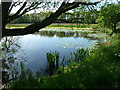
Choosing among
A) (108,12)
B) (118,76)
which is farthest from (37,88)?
(108,12)

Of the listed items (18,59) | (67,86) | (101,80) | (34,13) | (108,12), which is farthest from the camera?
(18,59)

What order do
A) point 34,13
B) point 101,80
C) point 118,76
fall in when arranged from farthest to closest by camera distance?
point 34,13 → point 118,76 → point 101,80

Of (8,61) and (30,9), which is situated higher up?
(30,9)

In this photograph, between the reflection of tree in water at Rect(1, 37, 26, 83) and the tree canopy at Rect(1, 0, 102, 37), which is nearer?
the tree canopy at Rect(1, 0, 102, 37)

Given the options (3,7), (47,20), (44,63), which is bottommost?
(44,63)

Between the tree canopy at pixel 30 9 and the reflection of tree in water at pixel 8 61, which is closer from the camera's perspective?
the tree canopy at pixel 30 9

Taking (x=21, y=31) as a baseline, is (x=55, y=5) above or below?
above

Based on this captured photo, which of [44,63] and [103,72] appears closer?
[103,72]

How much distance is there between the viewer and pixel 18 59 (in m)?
8.55

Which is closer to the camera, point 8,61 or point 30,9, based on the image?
point 30,9

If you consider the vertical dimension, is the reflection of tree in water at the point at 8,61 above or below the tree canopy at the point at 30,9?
below

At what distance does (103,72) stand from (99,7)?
74.5 inches

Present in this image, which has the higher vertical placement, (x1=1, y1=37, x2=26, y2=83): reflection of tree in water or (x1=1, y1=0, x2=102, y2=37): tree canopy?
(x1=1, y1=0, x2=102, y2=37): tree canopy

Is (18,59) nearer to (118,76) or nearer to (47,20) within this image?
(47,20)
